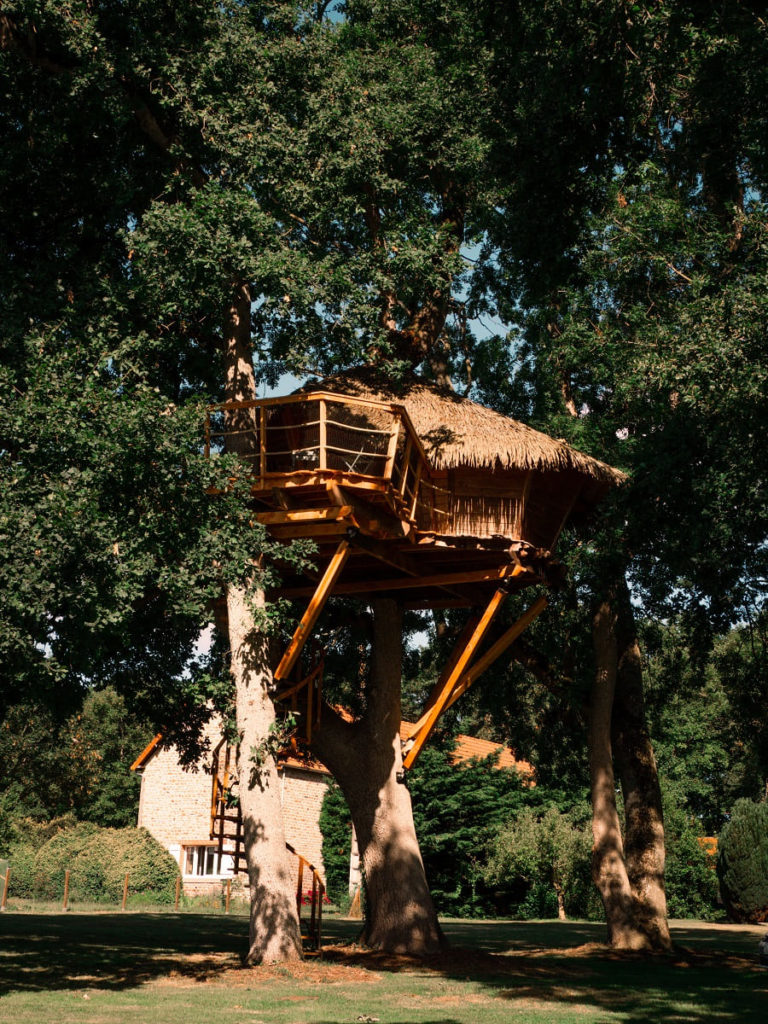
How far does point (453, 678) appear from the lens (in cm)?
1969

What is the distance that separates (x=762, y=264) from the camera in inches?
533

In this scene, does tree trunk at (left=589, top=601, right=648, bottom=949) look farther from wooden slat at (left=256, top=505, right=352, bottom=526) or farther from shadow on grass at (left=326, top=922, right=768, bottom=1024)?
wooden slat at (left=256, top=505, right=352, bottom=526)

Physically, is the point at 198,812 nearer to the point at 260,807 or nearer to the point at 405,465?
the point at 260,807

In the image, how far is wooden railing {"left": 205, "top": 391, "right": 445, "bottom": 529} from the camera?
55.6 ft

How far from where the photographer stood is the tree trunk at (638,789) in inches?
800

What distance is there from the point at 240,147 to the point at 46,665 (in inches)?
365

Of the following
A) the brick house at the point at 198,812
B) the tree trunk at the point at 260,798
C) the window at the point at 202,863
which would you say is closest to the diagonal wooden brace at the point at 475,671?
the tree trunk at the point at 260,798

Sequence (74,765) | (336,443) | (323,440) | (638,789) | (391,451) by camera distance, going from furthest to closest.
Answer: (74,765), (638,789), (336,443), (391,451), (323,440)

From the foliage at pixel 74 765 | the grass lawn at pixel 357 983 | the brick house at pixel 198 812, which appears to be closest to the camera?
the grass lawn at pixel 357 983

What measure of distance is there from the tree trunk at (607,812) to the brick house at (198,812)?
695 inches

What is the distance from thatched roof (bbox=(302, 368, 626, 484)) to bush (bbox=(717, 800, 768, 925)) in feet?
61.5

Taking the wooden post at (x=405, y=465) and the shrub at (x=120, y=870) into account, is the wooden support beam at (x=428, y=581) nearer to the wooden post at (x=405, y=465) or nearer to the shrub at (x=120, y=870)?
the wooden post at (x=405, y=465)

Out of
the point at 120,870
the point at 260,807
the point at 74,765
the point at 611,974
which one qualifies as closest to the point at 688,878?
the point at 120,870

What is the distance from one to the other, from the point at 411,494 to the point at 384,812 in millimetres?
5800
